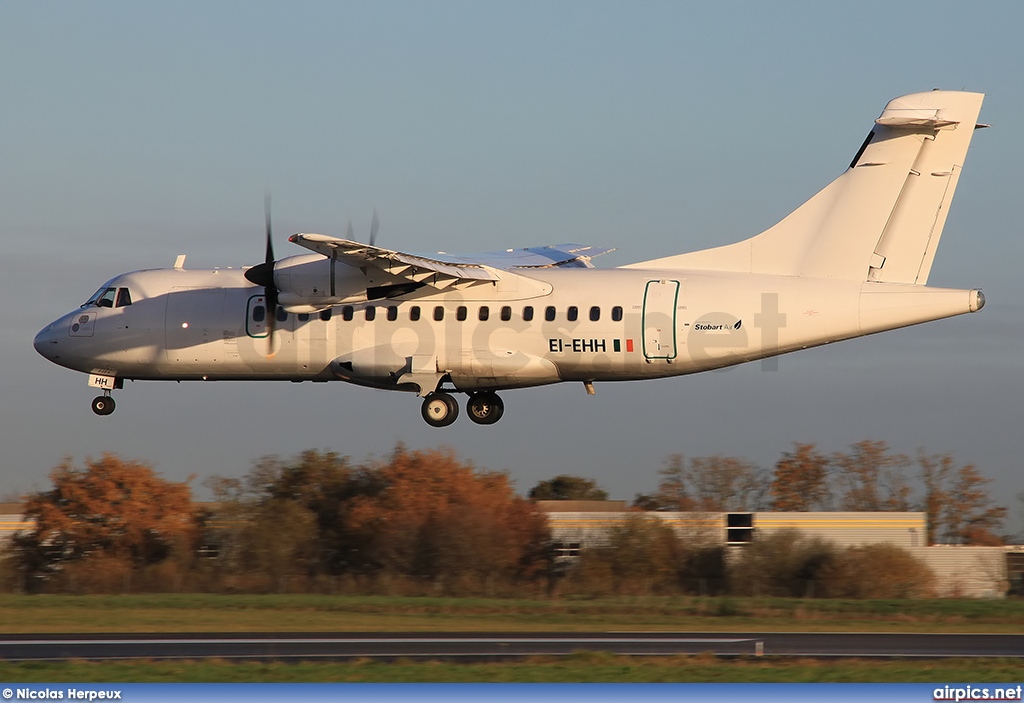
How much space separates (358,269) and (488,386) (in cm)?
344

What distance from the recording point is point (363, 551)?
38.0 meters

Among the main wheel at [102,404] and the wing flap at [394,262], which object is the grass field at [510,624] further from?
the wing flap at [394,262]

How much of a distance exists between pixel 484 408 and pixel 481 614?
14.4 feet

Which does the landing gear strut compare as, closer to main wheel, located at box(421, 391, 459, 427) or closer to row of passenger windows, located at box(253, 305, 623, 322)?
row of passenger windows, located at box(253, 305, 623, 322)

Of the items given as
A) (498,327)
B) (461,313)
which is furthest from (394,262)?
(498,327)

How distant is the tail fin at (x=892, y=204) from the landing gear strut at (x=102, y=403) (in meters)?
14.0

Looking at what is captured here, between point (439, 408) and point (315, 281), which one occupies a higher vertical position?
point (315, 281)

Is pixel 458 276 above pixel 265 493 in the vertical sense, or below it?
above

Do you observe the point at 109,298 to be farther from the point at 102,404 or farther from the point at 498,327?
the point at 498,327

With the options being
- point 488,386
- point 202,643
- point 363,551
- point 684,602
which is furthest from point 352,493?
point 202,643

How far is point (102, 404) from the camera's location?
92.6ft

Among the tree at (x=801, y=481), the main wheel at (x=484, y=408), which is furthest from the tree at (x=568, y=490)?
the main wheel at (x=484, y=408)

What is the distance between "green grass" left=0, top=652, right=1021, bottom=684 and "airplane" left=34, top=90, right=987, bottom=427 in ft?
23.8

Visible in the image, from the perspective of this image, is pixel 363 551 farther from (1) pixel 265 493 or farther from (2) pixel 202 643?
(2) pixel 202 643
